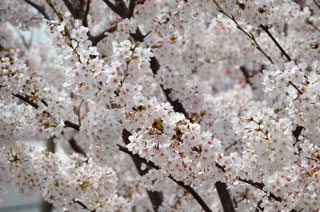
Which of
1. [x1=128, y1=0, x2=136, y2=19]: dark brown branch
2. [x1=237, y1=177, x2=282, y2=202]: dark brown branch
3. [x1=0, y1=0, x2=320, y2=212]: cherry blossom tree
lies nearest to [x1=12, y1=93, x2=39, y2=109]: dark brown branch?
[x1=0, y1=0, x2=320, y2=212]: cherry blossom tree

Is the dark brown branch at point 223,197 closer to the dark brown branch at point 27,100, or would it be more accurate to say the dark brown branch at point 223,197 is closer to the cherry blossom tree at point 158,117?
the cherry blossom tree at point 158,117

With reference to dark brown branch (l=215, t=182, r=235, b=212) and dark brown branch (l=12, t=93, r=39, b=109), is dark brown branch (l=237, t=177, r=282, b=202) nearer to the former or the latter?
dark brown branch (l=215, t=182, r=235, b=212)

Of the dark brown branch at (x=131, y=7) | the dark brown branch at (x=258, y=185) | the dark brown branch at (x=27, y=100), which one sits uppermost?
the dark brown branch at (x=131, y=7)

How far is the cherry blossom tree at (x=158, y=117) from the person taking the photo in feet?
9.35

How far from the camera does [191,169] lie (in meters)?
3.31

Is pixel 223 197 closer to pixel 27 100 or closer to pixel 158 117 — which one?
pixel 158 117

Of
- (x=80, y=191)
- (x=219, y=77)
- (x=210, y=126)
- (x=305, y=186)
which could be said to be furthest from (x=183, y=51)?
(x=219, y=77)

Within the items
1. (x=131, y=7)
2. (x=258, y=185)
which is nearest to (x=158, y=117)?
(x=258, y=185)

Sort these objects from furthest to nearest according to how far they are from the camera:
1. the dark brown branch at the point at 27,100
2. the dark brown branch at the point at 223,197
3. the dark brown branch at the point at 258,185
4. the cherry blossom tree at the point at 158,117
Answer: the dark brown branch at the point at 223,197 → the dark brown branch at the point at 27,100 → the dark brown branch at the point at 258,185 → the cherry blossom tree at the point at 158,117

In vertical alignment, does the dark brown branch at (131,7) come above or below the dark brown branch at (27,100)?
above

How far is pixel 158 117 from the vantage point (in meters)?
2.75

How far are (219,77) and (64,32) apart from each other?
6.94m

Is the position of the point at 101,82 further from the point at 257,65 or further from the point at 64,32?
the point at 257,65

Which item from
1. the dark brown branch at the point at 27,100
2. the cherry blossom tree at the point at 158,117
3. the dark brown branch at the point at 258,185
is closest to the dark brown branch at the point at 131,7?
the cherry blossom tree at the point at 158,117
